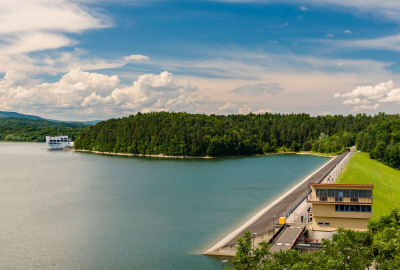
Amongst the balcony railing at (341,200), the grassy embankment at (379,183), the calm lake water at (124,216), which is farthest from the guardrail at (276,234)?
the grassy embankment at (379,183)

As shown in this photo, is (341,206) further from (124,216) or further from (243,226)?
(124,216)

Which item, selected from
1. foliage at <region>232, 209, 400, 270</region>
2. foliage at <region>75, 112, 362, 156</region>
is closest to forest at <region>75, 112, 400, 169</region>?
foliage at <region>75, 112, 362, 156</region>

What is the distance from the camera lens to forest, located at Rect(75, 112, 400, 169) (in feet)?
405

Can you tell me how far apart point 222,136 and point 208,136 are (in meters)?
7.99

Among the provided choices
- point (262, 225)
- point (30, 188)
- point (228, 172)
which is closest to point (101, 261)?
point (262, 225)

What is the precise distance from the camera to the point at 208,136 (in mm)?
124625

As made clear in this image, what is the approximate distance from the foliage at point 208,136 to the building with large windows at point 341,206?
89.3 m

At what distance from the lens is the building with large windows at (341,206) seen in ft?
102

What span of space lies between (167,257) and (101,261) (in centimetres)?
574

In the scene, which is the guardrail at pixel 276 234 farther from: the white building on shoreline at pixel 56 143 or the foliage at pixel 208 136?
the white building on shoreline at pixel 56 143

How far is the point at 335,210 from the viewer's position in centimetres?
3192

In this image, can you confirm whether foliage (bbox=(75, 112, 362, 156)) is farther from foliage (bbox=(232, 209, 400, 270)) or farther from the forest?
foliage (bbox=(232, 209, 400, 270))

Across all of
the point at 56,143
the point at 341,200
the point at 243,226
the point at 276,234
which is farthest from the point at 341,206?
the point at 56,143

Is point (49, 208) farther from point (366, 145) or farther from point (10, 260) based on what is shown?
point (366, 145)
